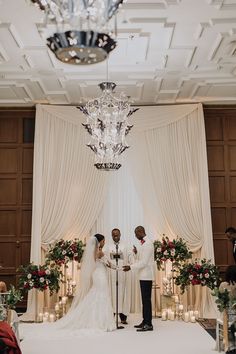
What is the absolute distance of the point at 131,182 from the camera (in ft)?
32.9

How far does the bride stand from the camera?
752cm

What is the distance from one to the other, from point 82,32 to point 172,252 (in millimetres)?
6224

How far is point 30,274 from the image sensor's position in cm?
851

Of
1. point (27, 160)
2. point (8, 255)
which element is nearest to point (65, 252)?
point (8, 255)

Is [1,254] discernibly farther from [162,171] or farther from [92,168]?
[162,171]

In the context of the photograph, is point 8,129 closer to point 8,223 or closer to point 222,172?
point 8,223

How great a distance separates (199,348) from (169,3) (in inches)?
187

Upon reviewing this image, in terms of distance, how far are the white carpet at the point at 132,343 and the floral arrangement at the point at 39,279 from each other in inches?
37.2

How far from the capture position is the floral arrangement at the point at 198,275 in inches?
337

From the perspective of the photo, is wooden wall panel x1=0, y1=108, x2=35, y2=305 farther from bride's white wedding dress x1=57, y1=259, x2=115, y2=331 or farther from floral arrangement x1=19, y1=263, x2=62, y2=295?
bride's white wedding dress x1=57, y1=259, x2=115, y2=331

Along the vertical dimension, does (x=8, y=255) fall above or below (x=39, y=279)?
above

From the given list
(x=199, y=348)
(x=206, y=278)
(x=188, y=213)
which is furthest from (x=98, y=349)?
(x=188, y=213)

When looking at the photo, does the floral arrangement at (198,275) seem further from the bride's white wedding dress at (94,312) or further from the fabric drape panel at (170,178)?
the bride's white wedding dress at (94,312)

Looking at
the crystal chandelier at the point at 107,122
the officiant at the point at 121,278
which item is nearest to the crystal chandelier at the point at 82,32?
the crystal chandelier at the point at 107,122
